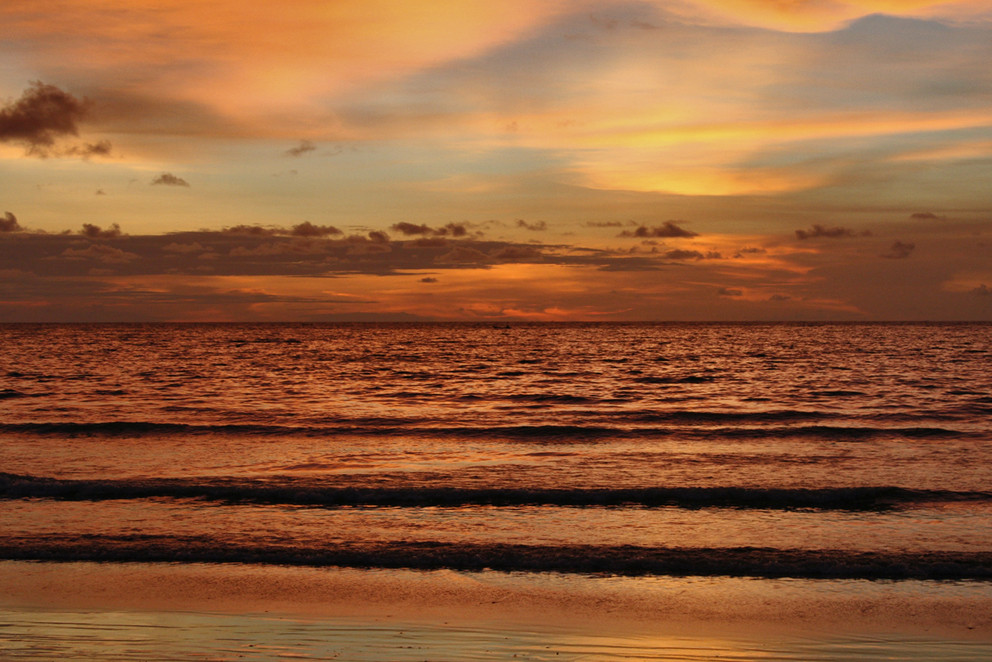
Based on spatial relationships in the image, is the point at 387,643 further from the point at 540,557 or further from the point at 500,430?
the point at 500,430

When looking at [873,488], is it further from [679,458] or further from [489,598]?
[489,598]

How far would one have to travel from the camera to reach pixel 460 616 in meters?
9.41

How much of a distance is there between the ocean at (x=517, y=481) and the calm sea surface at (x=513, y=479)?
0.08m

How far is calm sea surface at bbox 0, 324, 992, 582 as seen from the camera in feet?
39.5

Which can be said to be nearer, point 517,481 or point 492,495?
point 492,495

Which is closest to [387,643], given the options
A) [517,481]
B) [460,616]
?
[460,616]

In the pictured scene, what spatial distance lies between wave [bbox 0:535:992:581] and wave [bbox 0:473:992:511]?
346 centimetres

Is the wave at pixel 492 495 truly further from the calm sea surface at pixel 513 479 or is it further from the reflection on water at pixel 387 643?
the reflection on water at pixel 387 643

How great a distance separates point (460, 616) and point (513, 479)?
885 cm

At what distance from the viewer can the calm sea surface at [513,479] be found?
12047 mm

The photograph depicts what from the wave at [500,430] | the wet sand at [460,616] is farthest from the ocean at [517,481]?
the wet sand at [460,616]

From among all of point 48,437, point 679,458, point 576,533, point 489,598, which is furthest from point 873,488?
point 48,437

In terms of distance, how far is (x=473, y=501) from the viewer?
1598cm

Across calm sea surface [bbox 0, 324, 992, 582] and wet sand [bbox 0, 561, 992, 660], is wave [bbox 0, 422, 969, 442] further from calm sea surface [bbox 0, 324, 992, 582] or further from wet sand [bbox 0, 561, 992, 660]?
wet sand [bbox 0, 561, 992, 660]
